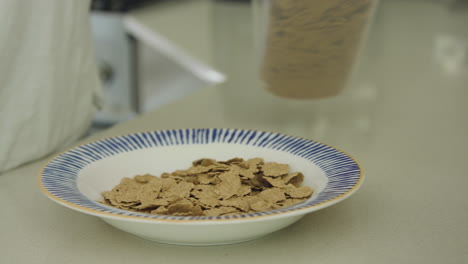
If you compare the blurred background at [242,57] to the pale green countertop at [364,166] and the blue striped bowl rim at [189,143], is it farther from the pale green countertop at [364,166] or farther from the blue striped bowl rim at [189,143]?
the blue striped bowl rim at [189,143]

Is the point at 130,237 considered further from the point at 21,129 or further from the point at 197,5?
the point at 197,5

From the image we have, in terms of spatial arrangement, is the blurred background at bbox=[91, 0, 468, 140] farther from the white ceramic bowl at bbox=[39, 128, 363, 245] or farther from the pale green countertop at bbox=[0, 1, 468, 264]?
the white ceramic bowl at bbox=[39, 128, 363, 245]

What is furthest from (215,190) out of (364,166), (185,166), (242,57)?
(242,57)

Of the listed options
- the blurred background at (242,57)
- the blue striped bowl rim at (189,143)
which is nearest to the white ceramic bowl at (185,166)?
the blue striped bowl rim at (189,143)

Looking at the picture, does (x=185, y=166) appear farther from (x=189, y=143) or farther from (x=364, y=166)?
(x=364, y=166)

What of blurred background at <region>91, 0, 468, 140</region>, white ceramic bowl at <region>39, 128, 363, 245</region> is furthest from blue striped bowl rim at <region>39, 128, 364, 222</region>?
blurred background at <region>91, 0, 468, 140</region>

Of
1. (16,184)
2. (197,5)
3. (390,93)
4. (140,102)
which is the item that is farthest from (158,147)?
(197,5)
